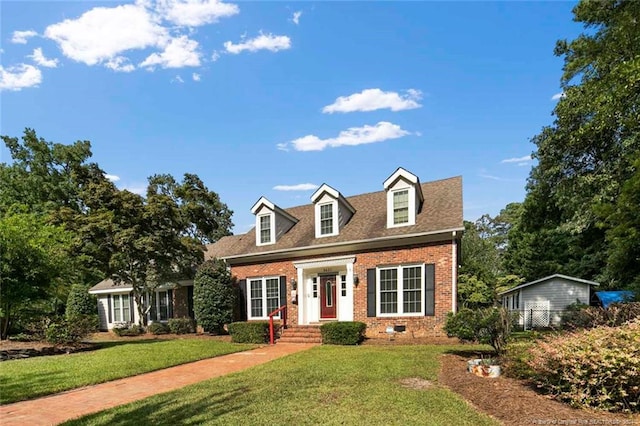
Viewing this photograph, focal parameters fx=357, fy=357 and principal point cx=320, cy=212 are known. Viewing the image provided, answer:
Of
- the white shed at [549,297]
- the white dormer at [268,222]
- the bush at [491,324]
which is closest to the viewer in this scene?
the bush at [491,324]

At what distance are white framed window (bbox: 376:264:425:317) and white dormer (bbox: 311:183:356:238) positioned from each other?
9.46 ft

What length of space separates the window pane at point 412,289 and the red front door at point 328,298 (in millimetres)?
3101

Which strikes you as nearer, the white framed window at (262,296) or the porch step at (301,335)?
the porch step at (301,335)

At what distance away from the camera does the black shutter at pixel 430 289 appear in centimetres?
1219

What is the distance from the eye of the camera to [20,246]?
1200cm

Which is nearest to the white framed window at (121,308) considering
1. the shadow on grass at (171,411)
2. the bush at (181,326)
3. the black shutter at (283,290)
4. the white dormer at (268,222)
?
the bush at (181,326)

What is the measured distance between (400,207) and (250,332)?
733cm

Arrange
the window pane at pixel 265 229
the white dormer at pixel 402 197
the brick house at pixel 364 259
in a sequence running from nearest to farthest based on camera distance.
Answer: the brick house at pixel 364 259 < the white dormer at pixel 402 197 < the window pane at pixel 265 229

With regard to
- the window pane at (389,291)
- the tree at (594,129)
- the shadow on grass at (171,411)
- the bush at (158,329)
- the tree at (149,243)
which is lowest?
the bush at (158,329)

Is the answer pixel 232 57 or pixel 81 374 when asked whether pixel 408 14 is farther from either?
pixel 81 374

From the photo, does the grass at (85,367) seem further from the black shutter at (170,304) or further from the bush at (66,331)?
the black shutter at (170,304)

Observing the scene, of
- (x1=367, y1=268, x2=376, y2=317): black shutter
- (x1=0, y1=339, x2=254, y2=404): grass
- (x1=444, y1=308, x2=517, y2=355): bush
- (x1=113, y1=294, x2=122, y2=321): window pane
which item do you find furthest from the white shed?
(x1=113, y1=294, x2=122, y2=321): window pane

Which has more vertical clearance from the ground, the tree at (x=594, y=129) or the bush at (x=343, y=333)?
the tree at (x=594, y=129)

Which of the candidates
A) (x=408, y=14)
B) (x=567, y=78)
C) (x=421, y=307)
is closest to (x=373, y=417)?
(x=421, y=307)
